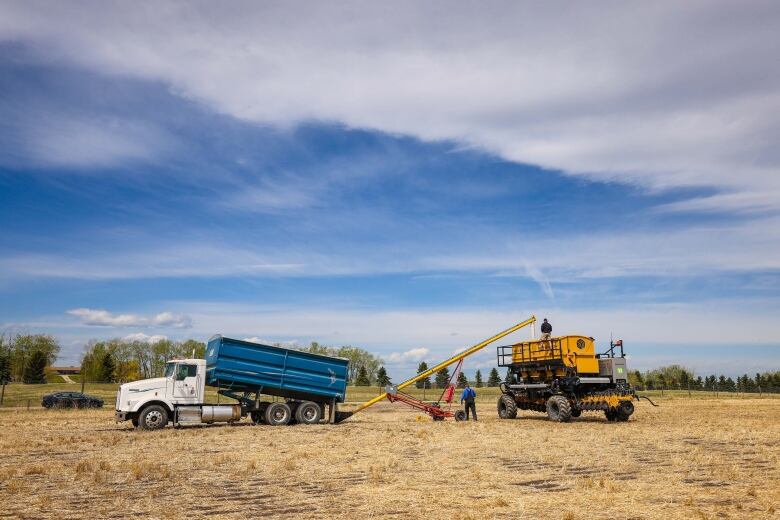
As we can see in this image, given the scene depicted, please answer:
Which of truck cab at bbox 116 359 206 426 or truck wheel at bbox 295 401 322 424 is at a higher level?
truck cab at bbox 116 359 206 426

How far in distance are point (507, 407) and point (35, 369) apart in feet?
261

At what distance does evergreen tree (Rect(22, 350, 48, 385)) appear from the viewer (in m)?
81.5

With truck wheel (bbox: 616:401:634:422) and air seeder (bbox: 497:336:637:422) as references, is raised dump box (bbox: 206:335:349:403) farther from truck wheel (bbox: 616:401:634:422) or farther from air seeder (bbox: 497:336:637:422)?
truck wheel (bbox: 616:401:634:422)

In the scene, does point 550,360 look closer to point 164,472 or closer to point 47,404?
point 164,472

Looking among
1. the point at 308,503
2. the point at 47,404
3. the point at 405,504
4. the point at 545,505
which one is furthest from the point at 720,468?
the point at 47,404

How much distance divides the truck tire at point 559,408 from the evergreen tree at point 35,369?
7983cm

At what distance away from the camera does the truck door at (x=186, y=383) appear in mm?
21734

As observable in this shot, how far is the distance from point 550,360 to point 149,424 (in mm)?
15941

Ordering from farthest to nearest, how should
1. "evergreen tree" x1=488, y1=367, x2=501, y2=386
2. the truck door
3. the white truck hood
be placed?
"evergreen tree" x1=488, y1=367, x2=501, y2=386, the truck door, the white truck hood

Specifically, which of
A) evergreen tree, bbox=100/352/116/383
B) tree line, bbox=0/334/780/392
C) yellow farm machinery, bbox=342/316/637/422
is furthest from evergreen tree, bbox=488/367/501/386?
yellow farm machinery, bbox=342/316/637/422

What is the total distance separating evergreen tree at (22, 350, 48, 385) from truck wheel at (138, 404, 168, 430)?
2855 inches

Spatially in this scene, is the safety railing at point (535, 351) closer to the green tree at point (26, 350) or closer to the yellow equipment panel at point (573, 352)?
the yellow equipment panel at point (573, 352)

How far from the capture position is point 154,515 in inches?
333

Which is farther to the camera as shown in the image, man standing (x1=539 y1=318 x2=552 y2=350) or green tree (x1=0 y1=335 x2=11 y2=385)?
green tree (x1=0 y1=335 x2=11 y2=385)
